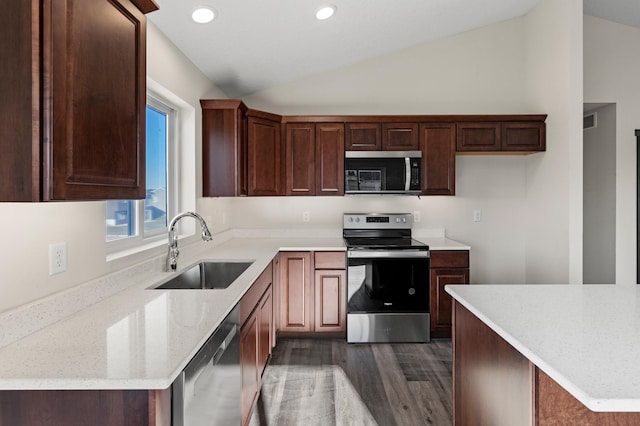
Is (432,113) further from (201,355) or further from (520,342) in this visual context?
(201,355)

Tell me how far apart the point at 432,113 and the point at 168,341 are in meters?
3.51

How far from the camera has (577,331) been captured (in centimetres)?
121

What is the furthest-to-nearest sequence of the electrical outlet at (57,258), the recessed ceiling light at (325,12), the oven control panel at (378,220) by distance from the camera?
the oven control panel at (378,220)
the recessed ceiling light at (325,12)
the electrical outlet at (57,258)

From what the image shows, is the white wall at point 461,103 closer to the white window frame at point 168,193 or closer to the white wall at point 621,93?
the white wall at point 621,93

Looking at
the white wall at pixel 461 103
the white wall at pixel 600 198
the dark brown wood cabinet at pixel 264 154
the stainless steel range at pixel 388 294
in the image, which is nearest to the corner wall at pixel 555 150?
the white wall at pixel 461 103

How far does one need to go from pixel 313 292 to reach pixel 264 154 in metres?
1.30

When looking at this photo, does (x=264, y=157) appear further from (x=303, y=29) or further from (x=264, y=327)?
(x=264, y=327)

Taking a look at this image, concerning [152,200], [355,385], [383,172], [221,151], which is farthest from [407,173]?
[152,200]

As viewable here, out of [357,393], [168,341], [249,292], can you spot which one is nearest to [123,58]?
[168,341]

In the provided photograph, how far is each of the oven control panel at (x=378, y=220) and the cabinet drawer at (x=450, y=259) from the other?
59 cm

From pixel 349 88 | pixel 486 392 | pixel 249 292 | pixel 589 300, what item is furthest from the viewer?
pixel 349 88

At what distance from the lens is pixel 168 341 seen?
1.17 metres

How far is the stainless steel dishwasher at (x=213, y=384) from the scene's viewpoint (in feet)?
3.62

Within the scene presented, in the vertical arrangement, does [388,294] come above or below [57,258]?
below
